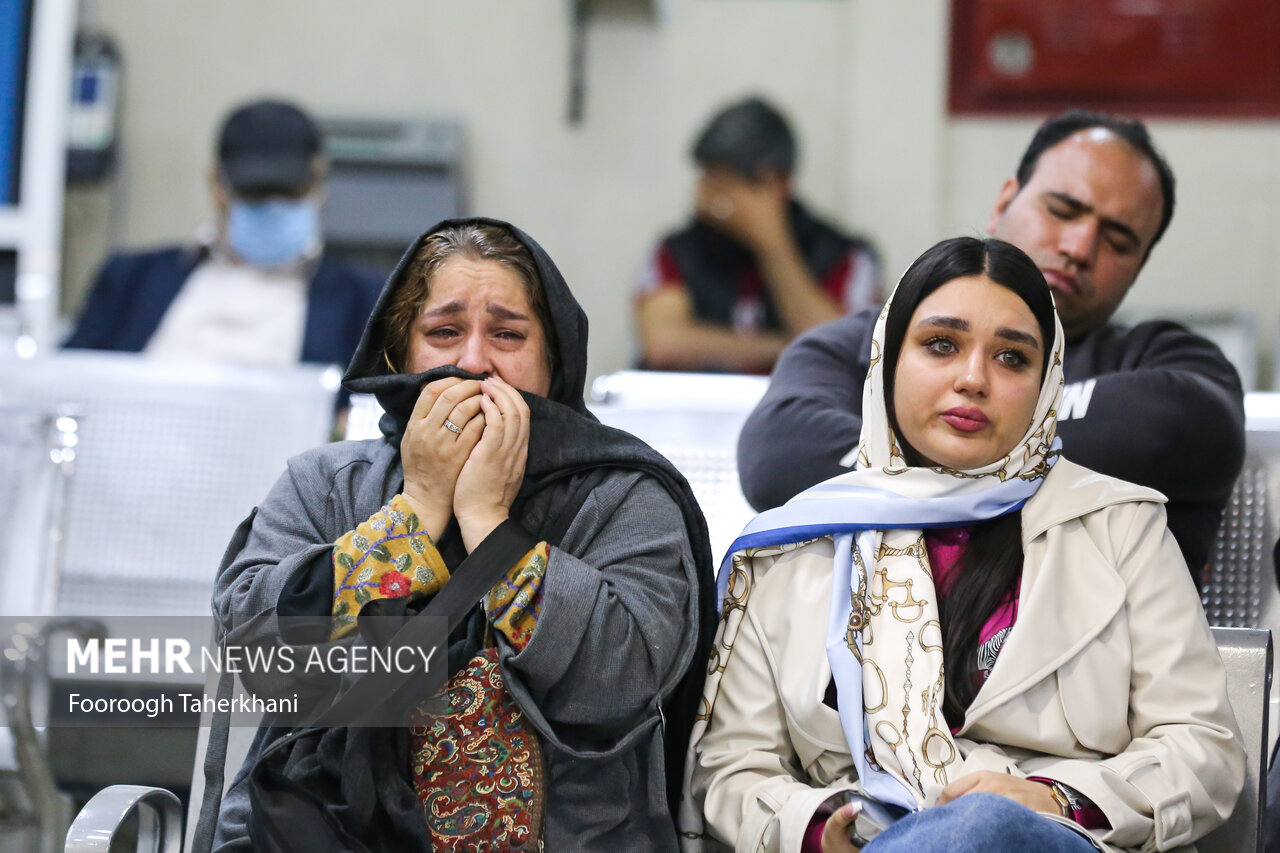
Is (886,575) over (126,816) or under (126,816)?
over

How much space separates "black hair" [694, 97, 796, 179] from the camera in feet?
16.5

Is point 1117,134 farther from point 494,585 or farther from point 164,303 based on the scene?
point 164,303

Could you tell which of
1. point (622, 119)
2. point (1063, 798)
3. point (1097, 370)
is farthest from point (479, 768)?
point (622, 119)

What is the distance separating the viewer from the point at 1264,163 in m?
5.21

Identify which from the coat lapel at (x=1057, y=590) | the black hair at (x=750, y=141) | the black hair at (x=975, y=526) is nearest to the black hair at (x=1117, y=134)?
the black hair at (x=975, y=526)

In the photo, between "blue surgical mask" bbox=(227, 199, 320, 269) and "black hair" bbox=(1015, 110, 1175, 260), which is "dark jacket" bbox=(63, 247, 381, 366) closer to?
"blue surgical mask" bbox=(227, 199, 320, 269)

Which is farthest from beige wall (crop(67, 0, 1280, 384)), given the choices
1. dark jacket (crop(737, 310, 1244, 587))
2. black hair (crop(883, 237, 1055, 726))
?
black hair (crop(883, 237, 1055, 726))

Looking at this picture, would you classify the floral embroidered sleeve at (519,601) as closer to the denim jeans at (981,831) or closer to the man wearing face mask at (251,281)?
the denim jeans at (981,831)

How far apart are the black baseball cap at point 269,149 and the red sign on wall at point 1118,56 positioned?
2.48 m

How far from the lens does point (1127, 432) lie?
2.09 m

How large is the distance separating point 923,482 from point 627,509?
1.26 ft

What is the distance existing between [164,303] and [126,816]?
2.72m

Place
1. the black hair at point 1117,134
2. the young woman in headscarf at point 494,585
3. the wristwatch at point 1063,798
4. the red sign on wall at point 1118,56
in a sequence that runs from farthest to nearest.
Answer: the red sign on wall at point 1118,56 → the black hair at point 1117,134 → the young woman in headscarf at point 494,585 → the wristwatch at point 1063,798

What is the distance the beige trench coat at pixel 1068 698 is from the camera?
159cm
